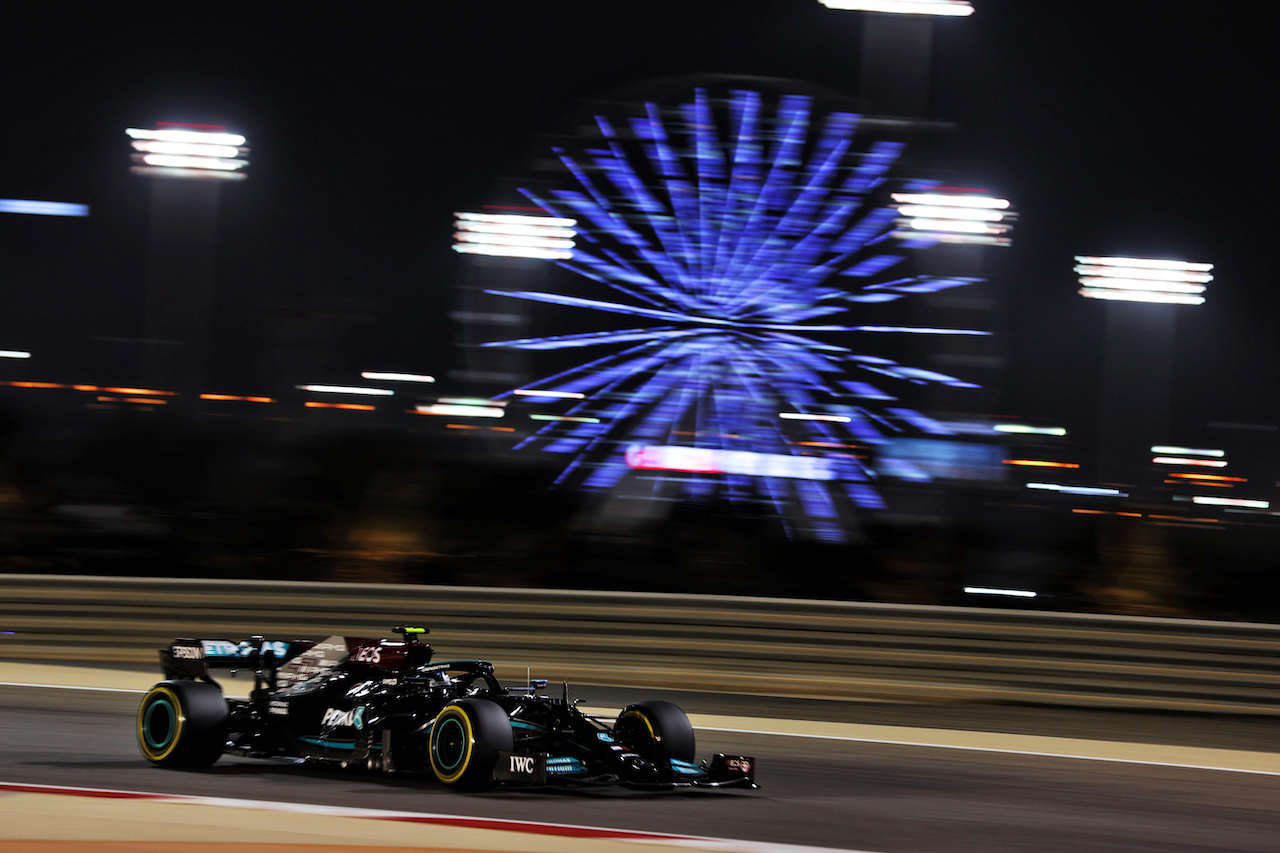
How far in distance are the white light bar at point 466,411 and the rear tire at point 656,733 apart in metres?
14.6

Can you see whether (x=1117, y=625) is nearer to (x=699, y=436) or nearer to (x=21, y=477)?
(x=699, y=436)

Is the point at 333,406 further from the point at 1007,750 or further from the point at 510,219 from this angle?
the point at 1007,750

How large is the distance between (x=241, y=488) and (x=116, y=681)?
906 centimetres

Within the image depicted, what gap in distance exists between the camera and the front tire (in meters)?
7.21

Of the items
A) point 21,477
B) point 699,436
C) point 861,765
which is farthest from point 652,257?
point 861,765

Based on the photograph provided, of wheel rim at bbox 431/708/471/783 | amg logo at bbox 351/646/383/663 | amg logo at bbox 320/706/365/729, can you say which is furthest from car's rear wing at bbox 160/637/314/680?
wheel rim at bbox 431/708/471/783

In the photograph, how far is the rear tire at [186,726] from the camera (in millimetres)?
7832

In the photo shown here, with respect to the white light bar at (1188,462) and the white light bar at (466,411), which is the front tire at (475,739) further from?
the white light bar at (1188,462)

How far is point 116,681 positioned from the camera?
40.5 feet

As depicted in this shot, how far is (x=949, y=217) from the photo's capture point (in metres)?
26.1

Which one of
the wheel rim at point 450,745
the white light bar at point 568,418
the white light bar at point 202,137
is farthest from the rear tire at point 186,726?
the white light bar at point 202,137

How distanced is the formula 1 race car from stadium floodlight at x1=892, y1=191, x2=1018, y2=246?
64.0ft

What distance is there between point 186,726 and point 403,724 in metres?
1.19

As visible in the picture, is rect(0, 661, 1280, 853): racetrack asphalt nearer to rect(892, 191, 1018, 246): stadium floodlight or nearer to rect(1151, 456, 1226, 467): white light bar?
rect(892, 191, 1018, 246): stadium floodlight
